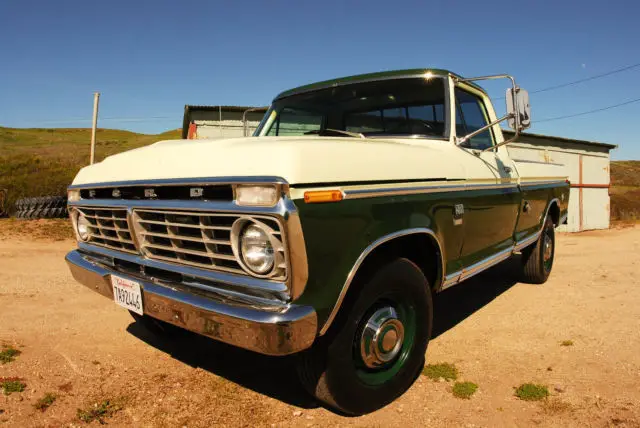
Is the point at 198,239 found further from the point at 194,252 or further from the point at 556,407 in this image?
the point at 556,407

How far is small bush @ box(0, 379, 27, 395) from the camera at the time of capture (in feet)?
8.32

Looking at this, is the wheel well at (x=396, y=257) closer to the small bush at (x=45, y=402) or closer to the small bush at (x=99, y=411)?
the small bush at (x=99, y=411)

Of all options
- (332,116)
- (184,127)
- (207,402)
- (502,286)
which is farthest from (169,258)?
(184,127)

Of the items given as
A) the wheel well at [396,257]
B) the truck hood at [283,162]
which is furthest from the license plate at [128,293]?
the wheel well at [396,257]

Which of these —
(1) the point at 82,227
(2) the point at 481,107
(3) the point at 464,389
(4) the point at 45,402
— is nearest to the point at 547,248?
(2) the point at 481,107

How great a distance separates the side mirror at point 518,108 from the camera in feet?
10.1

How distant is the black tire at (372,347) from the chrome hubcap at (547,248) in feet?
10.8

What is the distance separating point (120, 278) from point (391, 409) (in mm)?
1662

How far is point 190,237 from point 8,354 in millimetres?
1981

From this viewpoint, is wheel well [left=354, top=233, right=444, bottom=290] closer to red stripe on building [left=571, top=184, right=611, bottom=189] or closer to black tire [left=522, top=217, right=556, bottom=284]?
black tire [left=522, top=217, right=556, bottom=284]

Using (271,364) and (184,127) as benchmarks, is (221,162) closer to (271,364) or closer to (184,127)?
(271,364)

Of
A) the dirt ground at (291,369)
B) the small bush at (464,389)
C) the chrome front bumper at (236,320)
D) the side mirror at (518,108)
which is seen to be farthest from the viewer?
the side mirror at (518,108)

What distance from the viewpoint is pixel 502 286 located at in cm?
516

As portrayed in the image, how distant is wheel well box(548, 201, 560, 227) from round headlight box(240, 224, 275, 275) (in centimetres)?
434
